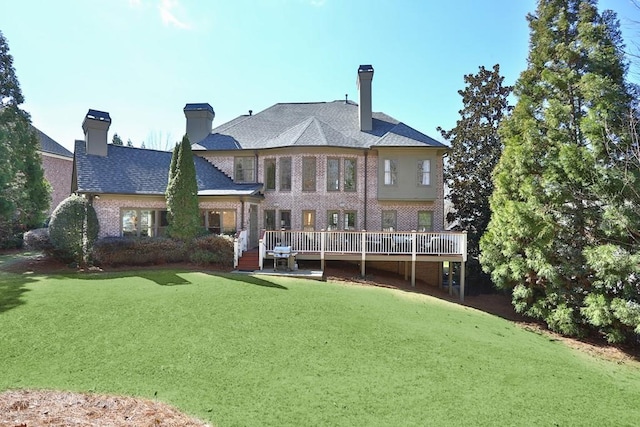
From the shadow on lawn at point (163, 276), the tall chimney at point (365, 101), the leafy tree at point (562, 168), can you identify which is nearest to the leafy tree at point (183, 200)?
the shadow on lawn at point (163, 276)

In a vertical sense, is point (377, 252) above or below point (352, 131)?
below

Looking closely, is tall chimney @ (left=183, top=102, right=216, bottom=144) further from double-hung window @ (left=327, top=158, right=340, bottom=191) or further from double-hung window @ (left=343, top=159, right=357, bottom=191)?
double-hung window @ (left=343, top=159, right=357, bottom=191)

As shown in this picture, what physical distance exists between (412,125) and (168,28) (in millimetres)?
14433

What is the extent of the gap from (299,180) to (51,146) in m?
33.8

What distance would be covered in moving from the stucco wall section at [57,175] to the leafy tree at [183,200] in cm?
2810

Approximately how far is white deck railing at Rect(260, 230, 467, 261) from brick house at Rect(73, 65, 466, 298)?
9.70ft

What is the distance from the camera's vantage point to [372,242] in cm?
1614

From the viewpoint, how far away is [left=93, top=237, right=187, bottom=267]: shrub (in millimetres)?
15570

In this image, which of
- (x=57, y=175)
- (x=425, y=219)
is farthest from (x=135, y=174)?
(x=57, y=175)

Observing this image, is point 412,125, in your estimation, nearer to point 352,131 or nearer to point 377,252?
point 352,131

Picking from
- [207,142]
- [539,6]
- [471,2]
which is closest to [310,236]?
[207,142]

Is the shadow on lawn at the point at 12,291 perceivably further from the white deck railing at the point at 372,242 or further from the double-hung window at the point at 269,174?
the double-hung window at the point at 269,174

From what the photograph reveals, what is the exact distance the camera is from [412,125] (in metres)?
21.5

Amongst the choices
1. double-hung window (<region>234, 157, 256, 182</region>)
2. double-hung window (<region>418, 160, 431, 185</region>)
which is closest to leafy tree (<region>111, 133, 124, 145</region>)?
double-hung window (<region>234, 157, 256, 182</region>)
